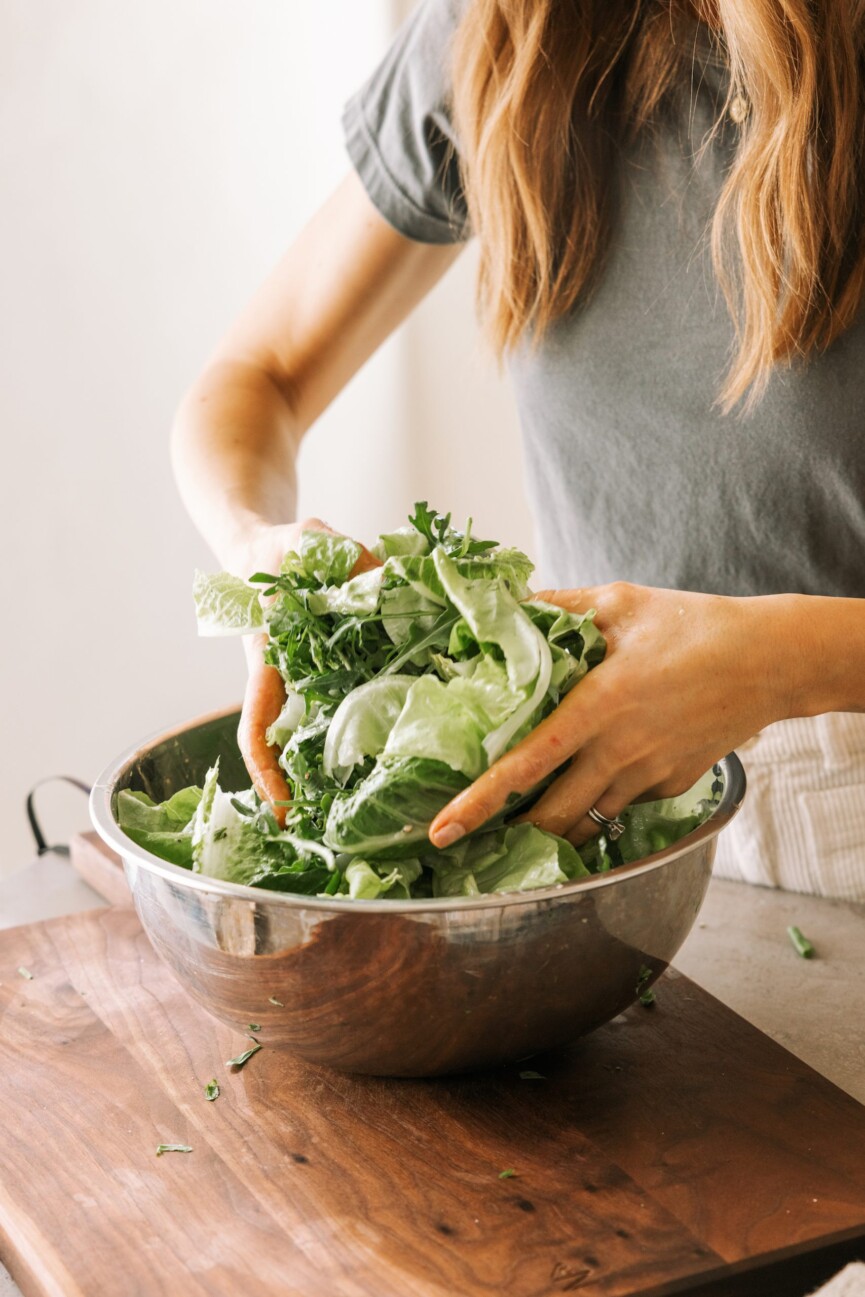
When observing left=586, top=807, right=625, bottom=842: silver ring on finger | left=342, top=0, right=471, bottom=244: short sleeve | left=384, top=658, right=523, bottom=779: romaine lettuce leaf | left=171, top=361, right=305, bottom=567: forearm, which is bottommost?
left=586, top=807, right=625, bottom=842: silver ring on finger

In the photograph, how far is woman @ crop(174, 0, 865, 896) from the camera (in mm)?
1118

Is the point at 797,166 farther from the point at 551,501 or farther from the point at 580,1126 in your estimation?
the point at 580,1126

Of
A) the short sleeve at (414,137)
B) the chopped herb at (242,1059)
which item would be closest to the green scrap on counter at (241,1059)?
the chopped herb at (242,1059)

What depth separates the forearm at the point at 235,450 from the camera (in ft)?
4.65

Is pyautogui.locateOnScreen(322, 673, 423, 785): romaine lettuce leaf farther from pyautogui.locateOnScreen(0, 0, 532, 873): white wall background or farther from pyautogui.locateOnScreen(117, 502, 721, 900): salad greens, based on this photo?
pyautogui.locateOnScreen(0, 0, 532, 873): white wall background

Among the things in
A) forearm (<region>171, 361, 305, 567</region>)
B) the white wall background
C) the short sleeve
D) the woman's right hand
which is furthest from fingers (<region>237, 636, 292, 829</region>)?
the white wall background

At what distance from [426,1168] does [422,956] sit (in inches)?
6.5

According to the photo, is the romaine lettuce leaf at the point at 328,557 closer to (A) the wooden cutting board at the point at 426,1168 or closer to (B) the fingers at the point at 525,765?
(B) the fingers at the point at 525,765

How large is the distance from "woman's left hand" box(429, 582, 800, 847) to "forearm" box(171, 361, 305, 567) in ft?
1.86

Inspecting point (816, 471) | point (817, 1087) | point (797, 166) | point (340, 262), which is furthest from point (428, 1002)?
point (340, 262)

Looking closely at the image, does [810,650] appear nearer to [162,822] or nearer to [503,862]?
[503,862]

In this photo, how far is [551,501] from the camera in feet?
5.04

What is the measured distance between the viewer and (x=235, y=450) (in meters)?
1.51

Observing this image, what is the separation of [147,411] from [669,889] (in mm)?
2223
